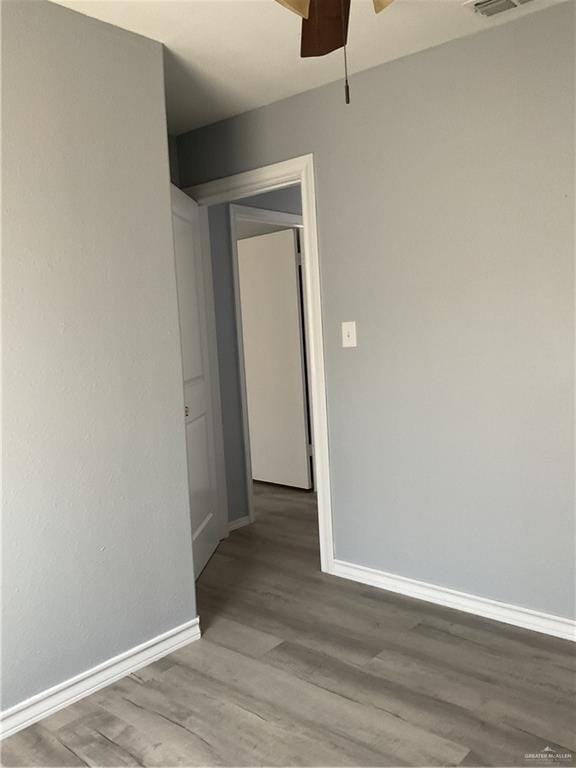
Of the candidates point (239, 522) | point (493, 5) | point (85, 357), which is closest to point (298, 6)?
point (493, 5)

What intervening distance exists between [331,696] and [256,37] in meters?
2.28

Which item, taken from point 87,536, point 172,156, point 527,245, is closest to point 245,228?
point 172,156

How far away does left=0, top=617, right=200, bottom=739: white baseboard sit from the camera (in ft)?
6.98

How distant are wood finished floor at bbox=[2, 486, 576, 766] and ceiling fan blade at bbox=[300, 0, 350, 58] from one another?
78.0 inches

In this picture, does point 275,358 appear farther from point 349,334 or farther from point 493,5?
point 493,5

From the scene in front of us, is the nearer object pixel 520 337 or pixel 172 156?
pixel 520 337

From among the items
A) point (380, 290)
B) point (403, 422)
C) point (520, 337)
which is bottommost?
point (403, 422)

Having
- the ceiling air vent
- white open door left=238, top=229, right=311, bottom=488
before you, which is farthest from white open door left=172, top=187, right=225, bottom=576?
the ceiling air vent

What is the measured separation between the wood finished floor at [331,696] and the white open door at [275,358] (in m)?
2.05

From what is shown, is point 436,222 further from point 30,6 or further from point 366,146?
point 30,6

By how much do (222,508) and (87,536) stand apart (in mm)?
1666

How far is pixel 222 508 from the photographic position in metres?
3.93

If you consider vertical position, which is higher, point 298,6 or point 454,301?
point 298,6

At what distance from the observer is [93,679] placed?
2330 mm
